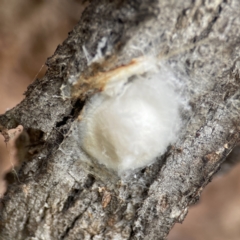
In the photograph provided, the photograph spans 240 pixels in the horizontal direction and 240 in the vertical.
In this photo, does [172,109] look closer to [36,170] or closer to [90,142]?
[90,142]

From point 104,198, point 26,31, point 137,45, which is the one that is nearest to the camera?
point 137,45

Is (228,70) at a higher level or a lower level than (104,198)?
higher

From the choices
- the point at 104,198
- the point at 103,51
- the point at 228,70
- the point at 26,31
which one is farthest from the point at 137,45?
the point at 26,31

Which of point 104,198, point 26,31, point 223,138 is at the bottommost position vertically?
point 104,198
